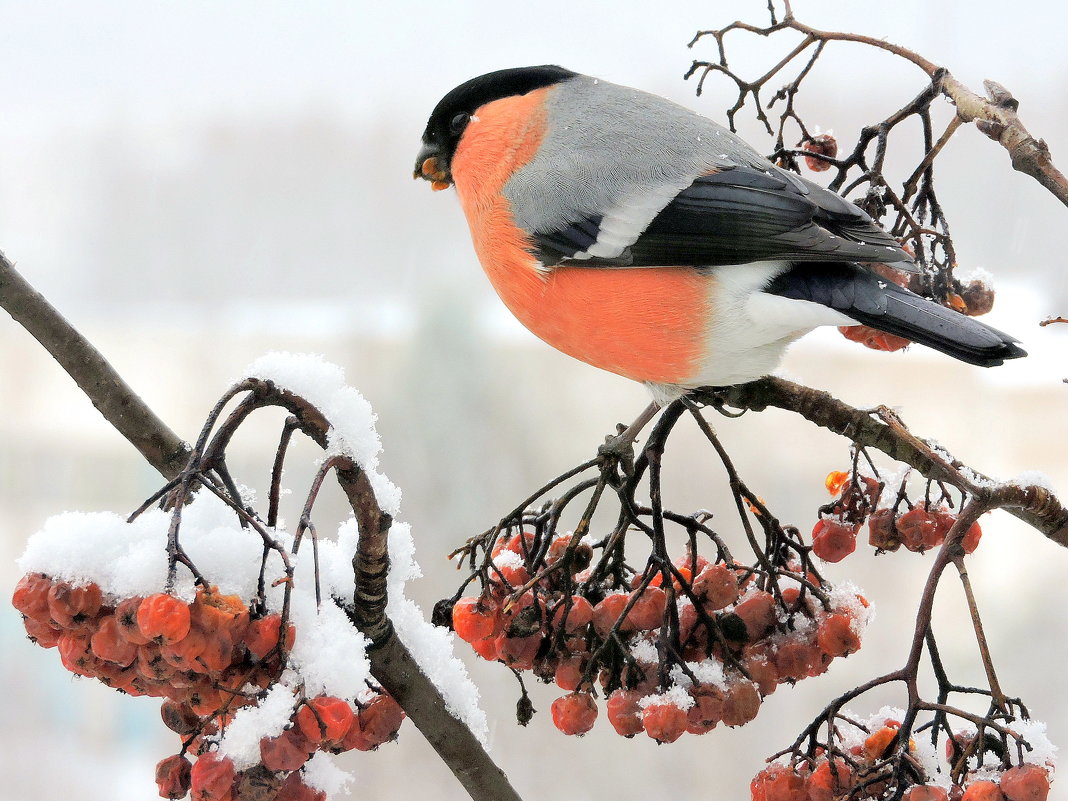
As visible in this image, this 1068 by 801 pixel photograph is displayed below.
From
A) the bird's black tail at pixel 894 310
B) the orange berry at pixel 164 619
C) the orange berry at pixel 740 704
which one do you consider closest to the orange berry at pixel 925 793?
the orange berry at pixel 740 704

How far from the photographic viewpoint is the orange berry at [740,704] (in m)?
0.51

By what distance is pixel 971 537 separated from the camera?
604 mm

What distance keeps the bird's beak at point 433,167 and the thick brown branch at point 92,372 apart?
0.39 metres

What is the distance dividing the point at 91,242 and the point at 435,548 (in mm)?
933

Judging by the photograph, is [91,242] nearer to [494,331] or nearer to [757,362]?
[494,331]

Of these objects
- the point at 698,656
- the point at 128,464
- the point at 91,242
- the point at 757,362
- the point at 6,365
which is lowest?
the point at 698,656

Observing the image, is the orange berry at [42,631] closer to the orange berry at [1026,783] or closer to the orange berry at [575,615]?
the orange berry at [575,615]

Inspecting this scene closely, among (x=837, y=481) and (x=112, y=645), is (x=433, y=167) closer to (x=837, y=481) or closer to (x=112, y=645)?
(x=837, y=481)

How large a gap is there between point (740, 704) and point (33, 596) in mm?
350

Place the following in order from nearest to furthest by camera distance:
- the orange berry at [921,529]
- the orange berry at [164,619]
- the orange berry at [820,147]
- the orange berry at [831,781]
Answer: the orange berry at [164,619], the orange berry at [831,781], the orange berry at [921,529], the orange berry at [820,147]

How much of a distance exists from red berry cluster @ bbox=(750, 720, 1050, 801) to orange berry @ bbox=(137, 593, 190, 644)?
0.31 meters

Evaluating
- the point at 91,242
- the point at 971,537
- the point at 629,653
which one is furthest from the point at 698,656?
the point at 91,242

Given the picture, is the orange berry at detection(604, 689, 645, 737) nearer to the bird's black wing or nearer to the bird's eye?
the bird's black wing

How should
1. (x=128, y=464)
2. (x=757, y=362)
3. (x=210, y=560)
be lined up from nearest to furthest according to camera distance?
(x=210, y=560), (x=757, y=362), (x=128, y=464)
